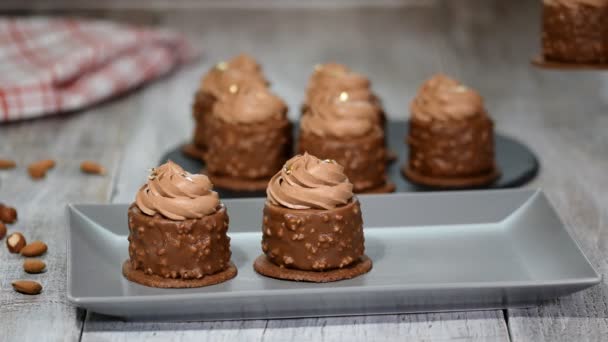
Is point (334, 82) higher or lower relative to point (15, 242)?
higher

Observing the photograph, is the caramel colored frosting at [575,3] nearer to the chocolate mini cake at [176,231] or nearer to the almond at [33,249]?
the chocolate mini cake at [176,231]

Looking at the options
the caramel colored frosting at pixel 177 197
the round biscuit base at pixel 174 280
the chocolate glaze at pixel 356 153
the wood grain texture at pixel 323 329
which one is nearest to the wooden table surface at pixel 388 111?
the wood grain texture at pixel 323 329

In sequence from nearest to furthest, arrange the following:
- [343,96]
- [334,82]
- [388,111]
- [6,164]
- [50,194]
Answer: [343,96] < [50,194] < [334,82] < [6,164] < [388,111]

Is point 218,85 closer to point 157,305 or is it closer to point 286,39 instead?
point 157,305

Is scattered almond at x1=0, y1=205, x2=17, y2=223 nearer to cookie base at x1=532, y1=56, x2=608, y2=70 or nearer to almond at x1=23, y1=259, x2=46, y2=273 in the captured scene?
almond at x1=23, y1=259, x2=46, y2=273

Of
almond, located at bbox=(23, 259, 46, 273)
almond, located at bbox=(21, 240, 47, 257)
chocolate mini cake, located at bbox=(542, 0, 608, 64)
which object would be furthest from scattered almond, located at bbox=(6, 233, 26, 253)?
chocolate mini cake, located at bbox=(542, 0, 608, 64)

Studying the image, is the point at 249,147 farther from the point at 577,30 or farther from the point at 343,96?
the point at 577,30

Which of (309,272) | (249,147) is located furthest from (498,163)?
(309,272)
